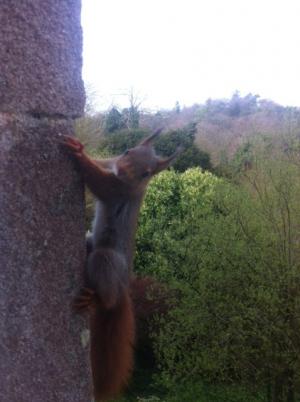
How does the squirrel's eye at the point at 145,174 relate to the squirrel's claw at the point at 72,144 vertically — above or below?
below

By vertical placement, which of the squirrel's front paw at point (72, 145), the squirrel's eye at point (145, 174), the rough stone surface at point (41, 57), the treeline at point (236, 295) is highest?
the rough stone surface at point (41, 57)

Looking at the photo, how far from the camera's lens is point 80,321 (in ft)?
5.51

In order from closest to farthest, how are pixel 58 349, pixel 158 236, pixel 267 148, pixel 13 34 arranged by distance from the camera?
1. pixel 13 34
2. pixel 58 349
3. pixel 267 148
4. pixel 158 236

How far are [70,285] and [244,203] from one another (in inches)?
235

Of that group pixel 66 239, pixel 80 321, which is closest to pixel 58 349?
pixel 80 321

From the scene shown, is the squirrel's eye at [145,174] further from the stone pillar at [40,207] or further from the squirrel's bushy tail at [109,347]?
the stone pillar at [40,207]

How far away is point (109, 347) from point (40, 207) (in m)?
0.72

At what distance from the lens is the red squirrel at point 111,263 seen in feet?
6.05

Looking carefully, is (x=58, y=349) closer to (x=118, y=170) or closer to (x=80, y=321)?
→ (x=80, y=321)

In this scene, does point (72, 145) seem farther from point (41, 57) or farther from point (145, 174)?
point (145, 174)

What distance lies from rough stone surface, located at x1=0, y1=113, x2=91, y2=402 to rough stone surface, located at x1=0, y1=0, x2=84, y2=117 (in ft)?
0.15

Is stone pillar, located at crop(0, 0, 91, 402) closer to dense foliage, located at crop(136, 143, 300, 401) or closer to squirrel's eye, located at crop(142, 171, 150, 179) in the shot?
squirrel's eye, located at crop(142, 171, 150, 179)

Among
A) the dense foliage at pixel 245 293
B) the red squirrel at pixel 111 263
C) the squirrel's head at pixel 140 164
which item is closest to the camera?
the red squirrel at pixel 111 263

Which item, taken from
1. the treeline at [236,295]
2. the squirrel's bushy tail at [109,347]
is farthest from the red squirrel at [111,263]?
the treeline at [236,295]
